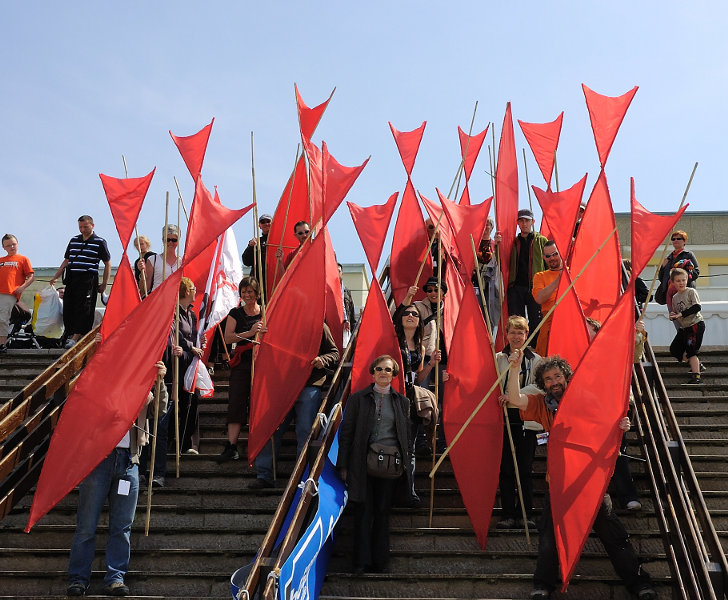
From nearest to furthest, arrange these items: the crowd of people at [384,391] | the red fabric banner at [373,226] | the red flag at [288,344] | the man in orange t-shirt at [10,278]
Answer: the crowd of people at [384,391]
the red flag at [288,344]
the red fabric banner at [373,226]
the man in orange t-shirt at [10,278]

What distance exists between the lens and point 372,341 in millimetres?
8016

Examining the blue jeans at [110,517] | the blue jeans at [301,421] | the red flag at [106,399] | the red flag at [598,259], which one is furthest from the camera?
the red flag at [598,259]

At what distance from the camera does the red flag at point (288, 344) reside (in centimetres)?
781

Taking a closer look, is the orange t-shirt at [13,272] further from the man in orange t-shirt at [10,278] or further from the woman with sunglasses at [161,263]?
the woman with sunglasses at [161,263]

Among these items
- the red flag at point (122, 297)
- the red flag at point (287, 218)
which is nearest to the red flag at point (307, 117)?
the red flag at point (287, 218)

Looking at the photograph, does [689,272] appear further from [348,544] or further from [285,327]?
[348,544]

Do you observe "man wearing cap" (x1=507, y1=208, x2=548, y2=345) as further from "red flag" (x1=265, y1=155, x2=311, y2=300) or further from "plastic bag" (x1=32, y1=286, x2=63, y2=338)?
"plastic bag" (x1=32, y1=286, x2=63, y2=338)

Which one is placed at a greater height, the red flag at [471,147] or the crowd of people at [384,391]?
the red flag at [471,147]

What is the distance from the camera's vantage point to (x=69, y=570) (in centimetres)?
631

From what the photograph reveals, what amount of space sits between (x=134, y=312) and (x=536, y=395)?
3.13 meters

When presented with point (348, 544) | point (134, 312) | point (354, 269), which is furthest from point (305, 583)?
point (354, 269)

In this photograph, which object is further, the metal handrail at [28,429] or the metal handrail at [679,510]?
the metal handrail at [28,429]

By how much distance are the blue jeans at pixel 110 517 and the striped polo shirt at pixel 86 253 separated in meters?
3.77

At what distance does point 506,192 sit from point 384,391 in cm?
396
